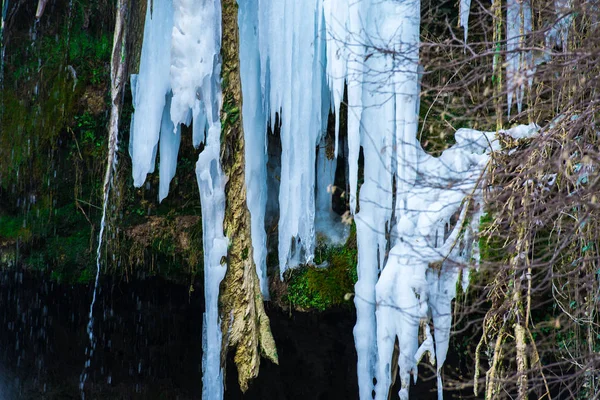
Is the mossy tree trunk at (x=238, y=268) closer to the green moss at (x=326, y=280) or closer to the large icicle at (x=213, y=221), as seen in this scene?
the large icicle at (x=213, y=221)

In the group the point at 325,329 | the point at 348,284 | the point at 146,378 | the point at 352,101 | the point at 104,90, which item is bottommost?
the point at 146,378

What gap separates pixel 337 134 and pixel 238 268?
3.94 feet

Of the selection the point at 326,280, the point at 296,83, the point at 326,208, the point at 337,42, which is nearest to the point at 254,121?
the point at 296,83

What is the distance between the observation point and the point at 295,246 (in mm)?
5074

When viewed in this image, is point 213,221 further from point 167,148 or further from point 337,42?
point 337,42

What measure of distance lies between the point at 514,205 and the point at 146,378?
4.20m

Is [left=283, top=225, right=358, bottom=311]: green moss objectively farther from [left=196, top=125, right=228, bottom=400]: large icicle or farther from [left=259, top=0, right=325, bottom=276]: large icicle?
[left=196, top=125, right=228, bottom=400]: large icicle

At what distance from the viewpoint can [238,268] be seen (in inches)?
161

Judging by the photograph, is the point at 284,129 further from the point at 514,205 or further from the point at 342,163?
the point at 514,205

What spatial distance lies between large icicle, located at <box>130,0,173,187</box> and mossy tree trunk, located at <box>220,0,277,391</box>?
29.1 inches

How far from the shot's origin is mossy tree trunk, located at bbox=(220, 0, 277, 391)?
4078 mm

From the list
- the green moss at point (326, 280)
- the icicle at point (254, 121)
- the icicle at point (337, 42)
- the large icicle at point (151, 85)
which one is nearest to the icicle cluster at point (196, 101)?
the large icicle at point (151, 85)

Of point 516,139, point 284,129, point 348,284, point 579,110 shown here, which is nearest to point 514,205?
point 516,139

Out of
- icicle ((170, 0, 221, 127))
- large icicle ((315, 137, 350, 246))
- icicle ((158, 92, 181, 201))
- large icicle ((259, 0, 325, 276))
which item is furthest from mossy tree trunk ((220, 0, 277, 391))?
large icicle ((315, 137, 350, 246))
